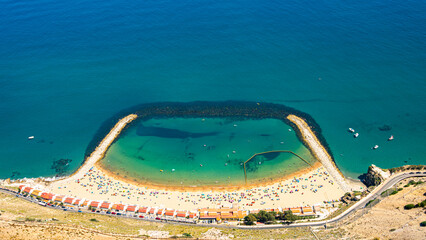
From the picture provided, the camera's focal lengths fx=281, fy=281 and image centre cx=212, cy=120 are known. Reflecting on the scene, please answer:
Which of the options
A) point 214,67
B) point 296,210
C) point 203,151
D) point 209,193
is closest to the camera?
point 296,210

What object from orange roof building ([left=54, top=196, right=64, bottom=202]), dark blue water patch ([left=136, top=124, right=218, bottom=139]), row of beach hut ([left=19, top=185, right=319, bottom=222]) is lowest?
row of beach hut ([left=19, top=185, right=319, bottom=222])

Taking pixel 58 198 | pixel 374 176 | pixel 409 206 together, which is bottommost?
pixel 58 198

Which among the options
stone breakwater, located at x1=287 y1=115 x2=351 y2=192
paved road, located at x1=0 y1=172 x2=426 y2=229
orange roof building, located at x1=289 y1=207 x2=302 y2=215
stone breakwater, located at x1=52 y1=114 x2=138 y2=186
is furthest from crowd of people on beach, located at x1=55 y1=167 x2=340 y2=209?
paved road, located at x1=0 y1=172 x2=426 y2=229

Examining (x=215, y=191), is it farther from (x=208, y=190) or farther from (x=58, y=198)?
(x=58, y=198)

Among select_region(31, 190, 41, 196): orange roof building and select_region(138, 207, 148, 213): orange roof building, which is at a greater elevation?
select_region(31, 190, 41, 196): orange roof building

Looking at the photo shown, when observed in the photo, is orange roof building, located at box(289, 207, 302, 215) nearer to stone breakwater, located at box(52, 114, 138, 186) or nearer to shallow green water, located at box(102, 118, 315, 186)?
shallow green water, located at box(102, 118, 315, 186)

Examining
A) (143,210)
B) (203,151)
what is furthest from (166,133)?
(143,210)

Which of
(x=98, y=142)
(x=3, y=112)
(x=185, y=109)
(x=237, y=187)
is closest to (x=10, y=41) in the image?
(x=3, y=112)
